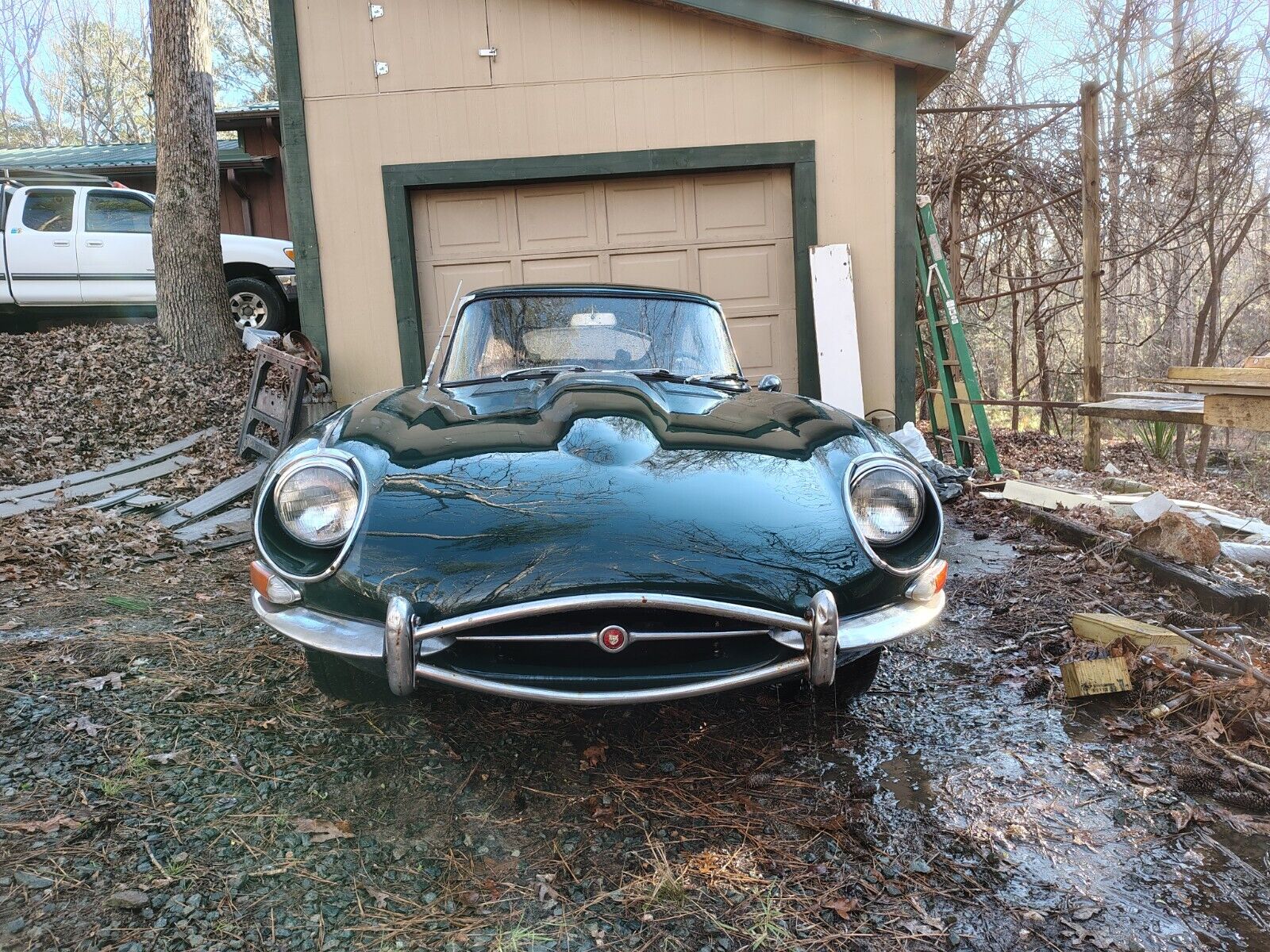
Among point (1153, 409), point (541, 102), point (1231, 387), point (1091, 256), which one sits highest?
→ point (541, 102)

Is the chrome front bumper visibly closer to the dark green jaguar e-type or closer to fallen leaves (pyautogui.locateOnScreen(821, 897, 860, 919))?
the dark green jaguar e-type

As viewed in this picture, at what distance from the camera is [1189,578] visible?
323 cm

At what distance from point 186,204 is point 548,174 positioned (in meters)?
4.33

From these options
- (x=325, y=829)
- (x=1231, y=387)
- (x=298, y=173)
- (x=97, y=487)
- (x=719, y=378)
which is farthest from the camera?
(x=298, y=173)

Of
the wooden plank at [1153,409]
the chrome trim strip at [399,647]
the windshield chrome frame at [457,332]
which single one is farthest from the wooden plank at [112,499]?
the wooden plank at [1153,409]

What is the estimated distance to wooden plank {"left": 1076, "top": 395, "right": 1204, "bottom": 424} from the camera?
403 cm

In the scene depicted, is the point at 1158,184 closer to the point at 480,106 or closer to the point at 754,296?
the point at 754,296

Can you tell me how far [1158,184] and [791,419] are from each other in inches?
381

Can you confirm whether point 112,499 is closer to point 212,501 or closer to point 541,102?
point 212,501

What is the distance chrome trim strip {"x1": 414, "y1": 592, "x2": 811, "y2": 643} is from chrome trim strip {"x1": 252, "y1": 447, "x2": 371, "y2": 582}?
1.00ft

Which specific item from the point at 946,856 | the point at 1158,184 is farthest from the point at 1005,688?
the point at 1158,184

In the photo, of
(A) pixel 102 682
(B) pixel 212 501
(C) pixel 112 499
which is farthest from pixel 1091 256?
(C) pixel 112 499

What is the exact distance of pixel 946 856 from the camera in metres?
1.78

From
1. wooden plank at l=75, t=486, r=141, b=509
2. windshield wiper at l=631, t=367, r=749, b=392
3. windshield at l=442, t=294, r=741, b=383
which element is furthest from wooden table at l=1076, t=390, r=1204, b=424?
wooden plank at l=75, t=486, r=141, b=509
